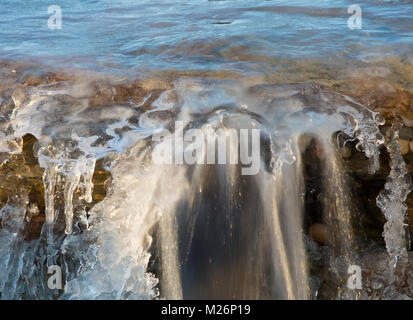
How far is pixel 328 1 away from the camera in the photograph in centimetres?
455

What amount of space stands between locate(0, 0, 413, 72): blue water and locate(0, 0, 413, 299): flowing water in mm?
198

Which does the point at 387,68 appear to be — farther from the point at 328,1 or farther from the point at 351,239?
the point at 328,1

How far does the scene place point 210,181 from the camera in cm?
249

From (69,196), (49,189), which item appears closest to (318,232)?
(69,196)

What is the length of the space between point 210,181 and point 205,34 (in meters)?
1.59

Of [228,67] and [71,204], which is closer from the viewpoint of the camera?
[71,204]

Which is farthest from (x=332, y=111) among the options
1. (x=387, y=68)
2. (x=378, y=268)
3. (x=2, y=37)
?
(x=2, y=37)

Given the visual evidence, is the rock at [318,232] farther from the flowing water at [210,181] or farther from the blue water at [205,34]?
the blue water at [205,34]

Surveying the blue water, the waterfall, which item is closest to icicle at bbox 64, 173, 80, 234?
the waterfall

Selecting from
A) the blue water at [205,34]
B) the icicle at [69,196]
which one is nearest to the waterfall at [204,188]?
the icicle at [69,196]

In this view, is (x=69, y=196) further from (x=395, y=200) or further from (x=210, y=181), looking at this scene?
(x=395, y=200)

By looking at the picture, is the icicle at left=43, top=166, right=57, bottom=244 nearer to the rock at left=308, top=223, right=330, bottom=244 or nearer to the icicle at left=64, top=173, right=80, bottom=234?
the icicle at left=64, top=173, right=80, bottom=234

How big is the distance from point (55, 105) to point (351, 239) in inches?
77.4

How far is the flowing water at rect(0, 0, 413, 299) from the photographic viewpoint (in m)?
2.42
